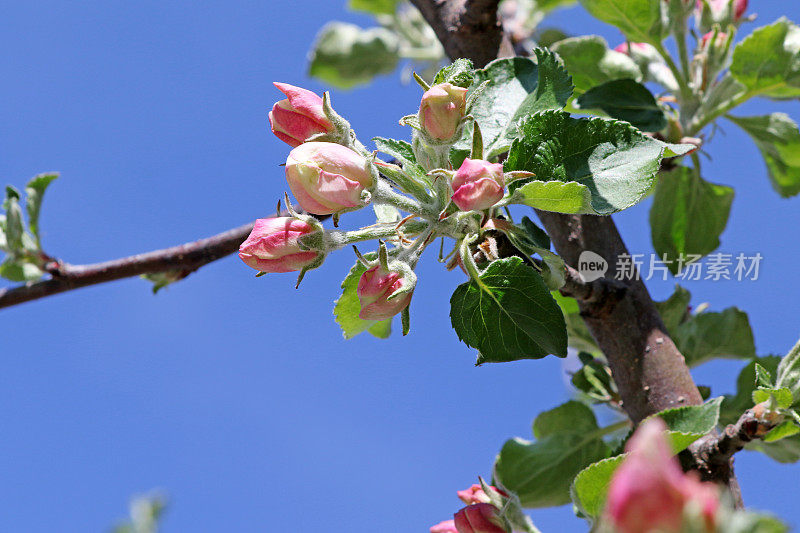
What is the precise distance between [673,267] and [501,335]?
99 centimetres

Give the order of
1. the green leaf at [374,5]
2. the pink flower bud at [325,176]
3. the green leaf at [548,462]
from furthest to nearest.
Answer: the green leaf at [374,5] < the green leaf at [548,462] < the pink flower bud at [325,176]

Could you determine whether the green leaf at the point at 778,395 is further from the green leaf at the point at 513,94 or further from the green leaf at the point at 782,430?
the green leaf at the point at 513,94


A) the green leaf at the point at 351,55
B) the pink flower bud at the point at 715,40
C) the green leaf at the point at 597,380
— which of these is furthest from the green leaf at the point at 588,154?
the green leaf at the point at 351,55

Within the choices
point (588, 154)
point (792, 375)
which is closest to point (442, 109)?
point (588, 154)

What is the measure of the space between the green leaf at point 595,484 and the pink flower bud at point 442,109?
0.44 meters

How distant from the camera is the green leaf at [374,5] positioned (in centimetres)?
306

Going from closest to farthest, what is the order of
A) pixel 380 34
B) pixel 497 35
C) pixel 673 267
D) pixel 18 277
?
pixel 497 35, pixel 18 277, pixel 673 267, pixel 380 34

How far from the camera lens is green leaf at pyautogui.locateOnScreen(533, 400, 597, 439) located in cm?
159

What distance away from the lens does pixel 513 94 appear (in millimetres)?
1182

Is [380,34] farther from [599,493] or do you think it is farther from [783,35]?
[599,493]

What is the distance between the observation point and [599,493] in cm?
92

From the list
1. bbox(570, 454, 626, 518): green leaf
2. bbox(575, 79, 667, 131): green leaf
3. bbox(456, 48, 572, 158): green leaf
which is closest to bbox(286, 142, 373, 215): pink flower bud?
bbox(456, 48, 572, 158): green leaf

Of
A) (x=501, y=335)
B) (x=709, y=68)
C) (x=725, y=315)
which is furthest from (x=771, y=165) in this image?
(x=501, y=335)

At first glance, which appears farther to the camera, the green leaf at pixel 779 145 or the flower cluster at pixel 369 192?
the green leaf at pixel 779 145
